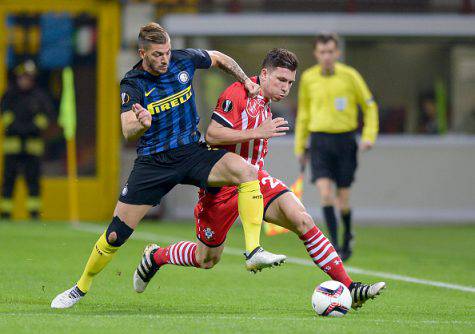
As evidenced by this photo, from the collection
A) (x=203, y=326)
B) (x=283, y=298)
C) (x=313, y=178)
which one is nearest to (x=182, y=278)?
(x=283, y=298)

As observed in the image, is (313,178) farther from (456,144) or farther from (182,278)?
(456,144)

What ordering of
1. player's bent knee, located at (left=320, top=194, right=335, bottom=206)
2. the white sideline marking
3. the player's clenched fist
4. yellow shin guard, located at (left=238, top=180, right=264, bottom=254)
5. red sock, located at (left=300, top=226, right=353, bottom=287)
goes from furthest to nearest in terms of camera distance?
player's bent knee, located at (left=320, top=194, right=335, bottom=206) < the white sideline marking < red sock, located at (left=300, top=226, right=353, bottom=287) < yellow shin guard, located at (left=238, top=180, right=264, bottom=254) < the player's clenched fist

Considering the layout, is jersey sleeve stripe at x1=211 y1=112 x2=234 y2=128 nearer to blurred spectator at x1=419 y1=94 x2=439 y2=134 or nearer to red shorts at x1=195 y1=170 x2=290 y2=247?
red shorts at x1=195 y1=170 x2=290 y2=247

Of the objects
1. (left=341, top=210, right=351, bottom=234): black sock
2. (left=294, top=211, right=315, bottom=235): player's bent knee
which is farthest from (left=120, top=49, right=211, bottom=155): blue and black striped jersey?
(left=341, top=210, right=351, bottom=234): black sock

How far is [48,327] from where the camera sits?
285 inches

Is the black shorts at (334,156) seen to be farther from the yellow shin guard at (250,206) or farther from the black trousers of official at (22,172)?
the black trousers of official at (22,172)

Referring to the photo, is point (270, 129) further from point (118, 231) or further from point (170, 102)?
point (118, 231)

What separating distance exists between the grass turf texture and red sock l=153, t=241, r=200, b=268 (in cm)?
28

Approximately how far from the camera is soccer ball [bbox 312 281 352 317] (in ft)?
26.3

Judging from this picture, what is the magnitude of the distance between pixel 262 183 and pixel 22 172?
431 inches

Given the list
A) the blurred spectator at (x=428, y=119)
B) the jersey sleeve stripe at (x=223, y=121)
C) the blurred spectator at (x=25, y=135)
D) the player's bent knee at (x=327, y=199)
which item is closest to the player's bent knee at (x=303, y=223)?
the jersey sleeve stripe at (x=223, y=121)

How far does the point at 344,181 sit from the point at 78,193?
7.57m

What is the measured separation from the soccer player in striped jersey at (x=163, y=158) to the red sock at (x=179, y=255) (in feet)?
2.48

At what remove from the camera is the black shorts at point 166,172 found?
8.38m
